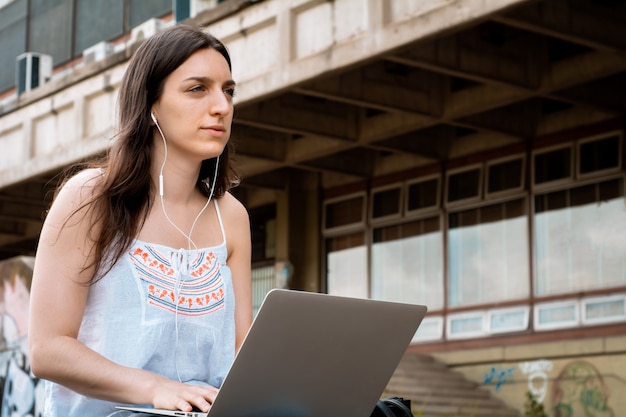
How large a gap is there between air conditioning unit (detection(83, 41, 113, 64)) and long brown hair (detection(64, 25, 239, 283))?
57.0 ft

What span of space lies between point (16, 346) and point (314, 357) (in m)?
9.88

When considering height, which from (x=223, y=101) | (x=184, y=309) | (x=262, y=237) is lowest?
(x=184, y=309)

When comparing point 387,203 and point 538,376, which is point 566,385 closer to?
point 538,376

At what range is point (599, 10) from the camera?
13.6 metres

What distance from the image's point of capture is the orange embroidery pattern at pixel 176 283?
9.48 feet

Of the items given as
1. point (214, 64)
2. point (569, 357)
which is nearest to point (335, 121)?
point (569, 357)

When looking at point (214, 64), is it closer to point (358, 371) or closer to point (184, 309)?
point (184, 309)

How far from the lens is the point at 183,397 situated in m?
2.61

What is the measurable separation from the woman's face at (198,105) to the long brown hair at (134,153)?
0.03 metres

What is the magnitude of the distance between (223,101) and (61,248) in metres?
0.54

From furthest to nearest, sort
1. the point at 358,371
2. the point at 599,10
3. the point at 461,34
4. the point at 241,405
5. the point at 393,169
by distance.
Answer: the point at 393,169, the point at 461,34, the point at 599,10, the point at 358,371, the point at 241,405

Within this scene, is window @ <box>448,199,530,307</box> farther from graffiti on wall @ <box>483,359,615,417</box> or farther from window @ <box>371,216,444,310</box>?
graffiti on wall @ <box>483,359,615,417</box>

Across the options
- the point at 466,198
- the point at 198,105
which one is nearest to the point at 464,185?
the point at 466,198

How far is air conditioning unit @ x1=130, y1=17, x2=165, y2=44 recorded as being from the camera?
64.0 ft
